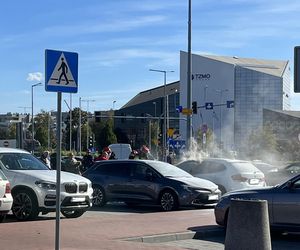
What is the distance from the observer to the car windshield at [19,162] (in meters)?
15.4

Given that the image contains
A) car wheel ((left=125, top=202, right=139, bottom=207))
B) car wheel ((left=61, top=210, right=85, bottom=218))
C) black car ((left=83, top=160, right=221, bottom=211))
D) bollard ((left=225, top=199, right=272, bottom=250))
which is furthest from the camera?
car wheel ((left=125, top=202, right=139, bottom=207))

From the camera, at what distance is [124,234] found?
1195 cm

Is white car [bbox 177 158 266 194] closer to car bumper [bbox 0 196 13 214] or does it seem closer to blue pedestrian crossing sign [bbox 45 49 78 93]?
car bumper [bbox 0 196 13 214]

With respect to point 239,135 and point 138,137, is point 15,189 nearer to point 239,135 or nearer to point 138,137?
point 239,135

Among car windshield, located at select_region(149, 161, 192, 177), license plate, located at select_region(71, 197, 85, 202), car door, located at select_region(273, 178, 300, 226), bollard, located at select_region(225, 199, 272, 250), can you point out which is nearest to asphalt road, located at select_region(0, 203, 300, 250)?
car door, located at select_region(273, 178, 300, 226)

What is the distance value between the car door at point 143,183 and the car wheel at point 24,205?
4.64 meters

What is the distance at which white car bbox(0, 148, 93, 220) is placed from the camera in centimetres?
1458

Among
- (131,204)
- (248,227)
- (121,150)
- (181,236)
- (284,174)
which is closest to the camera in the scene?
(248,227)

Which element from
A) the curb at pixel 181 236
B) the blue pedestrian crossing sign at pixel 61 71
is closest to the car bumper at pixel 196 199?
the curb at pixel 181 236

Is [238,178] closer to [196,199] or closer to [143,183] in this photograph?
[196,199]

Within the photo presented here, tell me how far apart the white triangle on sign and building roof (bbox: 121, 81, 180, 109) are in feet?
445

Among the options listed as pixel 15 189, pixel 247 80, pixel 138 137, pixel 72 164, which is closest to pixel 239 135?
pixel 247 80

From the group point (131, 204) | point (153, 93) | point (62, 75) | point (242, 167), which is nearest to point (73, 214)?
point (131, 204)

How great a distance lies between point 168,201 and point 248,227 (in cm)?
949
